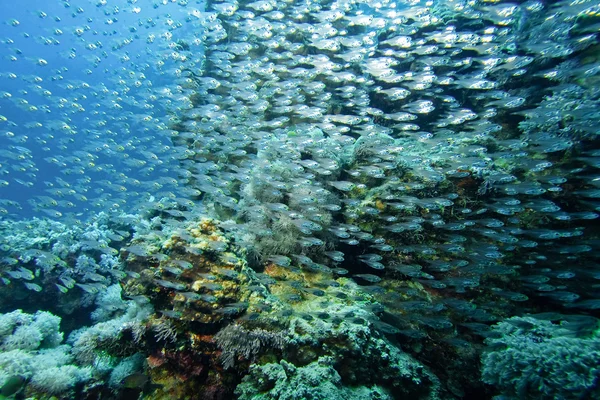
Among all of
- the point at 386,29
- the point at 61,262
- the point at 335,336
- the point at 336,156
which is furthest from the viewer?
the point at 386,29

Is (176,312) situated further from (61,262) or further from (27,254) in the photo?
(27,254)

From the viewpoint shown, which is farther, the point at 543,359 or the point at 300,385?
the point at 543,359

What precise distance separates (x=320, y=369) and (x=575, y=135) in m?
8.94

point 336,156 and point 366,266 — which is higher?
point 336,156

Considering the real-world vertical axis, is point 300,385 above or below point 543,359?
below

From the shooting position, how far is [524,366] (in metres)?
5.38

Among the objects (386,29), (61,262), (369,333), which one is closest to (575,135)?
(369,333)

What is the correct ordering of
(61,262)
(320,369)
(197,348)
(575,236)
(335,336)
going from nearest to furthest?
(320,369) → (335,336) → (197,348) → (575,236) → (61,262)

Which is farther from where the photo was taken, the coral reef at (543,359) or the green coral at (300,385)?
the coral reef at (543,359)

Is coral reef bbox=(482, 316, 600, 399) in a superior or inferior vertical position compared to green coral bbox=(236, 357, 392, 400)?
superior

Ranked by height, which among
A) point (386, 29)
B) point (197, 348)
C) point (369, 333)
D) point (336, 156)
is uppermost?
point (386, 29)

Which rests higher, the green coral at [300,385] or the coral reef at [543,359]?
the coral reef at [543,359]

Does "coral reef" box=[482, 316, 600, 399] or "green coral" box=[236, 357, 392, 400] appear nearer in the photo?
"green coral" box=[236, 357, 392, 400]

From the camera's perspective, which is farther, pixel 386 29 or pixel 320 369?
pixel 386 29
